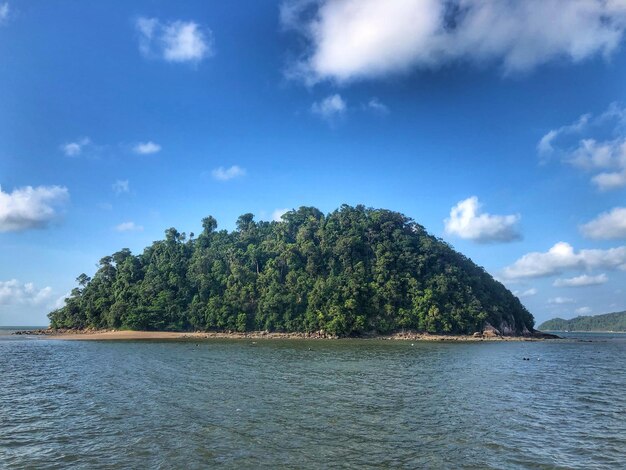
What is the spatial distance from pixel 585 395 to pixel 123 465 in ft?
93.7

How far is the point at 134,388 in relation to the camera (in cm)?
2648

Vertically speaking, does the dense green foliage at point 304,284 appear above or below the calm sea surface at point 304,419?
above

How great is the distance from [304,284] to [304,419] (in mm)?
92316

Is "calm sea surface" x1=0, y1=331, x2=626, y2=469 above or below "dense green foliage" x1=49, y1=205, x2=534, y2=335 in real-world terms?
below

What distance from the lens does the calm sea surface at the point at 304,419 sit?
13.9 m

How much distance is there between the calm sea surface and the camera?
13938 mm

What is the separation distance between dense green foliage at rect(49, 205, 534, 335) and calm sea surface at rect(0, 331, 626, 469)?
69.6m

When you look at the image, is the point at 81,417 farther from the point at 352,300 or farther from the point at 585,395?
the point at 352,300

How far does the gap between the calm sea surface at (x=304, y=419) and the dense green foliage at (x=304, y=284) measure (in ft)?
228

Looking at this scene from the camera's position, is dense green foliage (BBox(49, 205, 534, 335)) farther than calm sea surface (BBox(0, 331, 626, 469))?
Yes

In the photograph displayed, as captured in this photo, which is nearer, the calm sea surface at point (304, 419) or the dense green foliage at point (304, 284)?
the calm sea surface at point (304, 419)

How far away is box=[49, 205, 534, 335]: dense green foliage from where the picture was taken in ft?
342

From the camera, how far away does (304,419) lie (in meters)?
18.7

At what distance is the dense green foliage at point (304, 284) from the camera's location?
342ft
